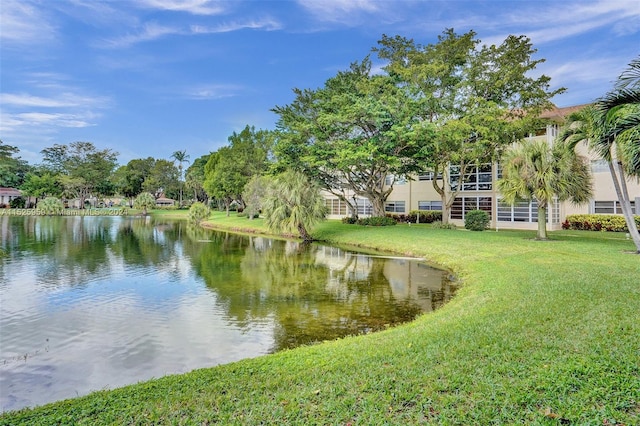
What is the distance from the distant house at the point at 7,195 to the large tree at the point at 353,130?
6706 centimetres

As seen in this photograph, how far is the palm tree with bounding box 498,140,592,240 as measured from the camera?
55.8 ft

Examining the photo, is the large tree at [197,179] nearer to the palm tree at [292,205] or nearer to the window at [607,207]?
the palm tree at [292,205]

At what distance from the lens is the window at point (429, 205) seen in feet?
109

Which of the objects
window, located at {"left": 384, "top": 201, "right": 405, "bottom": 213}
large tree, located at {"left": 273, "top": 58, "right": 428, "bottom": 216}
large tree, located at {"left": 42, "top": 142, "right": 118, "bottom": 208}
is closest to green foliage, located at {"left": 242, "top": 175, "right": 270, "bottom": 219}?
large tree, located at {"left": 273, "top": 58, "right": 428, "bottom": 216}

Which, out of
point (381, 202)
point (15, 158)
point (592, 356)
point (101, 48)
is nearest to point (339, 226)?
point (381, 202)

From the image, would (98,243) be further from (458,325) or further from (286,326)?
(458,325)

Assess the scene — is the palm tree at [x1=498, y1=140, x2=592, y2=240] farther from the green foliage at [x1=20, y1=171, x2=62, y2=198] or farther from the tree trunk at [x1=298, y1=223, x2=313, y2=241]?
the green foliage at [x1=20, y1=171, x2=62, y2=198]

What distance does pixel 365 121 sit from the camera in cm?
2472

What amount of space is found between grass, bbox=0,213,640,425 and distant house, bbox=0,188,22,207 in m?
83.4

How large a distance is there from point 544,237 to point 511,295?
39.8 ft

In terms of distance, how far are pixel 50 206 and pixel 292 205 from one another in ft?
171

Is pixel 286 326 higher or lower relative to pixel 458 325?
lower

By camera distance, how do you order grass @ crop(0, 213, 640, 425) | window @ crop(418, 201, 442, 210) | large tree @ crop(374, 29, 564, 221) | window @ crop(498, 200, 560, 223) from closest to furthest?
grass @ crop(0, 213, 640, 425), large tree @ crop(374, 29, 564, 221), window @ crop(498, 200, 560, 223), window @ crop(418, 201, 442, 210)

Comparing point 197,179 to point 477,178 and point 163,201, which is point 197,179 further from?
point 477,178
